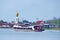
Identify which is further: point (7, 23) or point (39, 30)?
point (7, 23)

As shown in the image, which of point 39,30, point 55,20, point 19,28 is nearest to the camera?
point 39,30

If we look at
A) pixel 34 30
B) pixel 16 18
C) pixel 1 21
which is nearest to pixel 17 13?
pixel 16 18

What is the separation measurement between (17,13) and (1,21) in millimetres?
9196

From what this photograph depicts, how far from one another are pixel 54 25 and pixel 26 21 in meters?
7.15

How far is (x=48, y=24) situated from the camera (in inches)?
1783

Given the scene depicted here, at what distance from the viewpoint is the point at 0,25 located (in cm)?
4872

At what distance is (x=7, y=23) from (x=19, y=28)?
8984mm

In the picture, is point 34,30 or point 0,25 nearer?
point 34,30

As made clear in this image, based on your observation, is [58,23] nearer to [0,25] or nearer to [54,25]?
[54,25]

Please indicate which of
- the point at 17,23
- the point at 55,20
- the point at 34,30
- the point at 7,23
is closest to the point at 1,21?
the point at 7,23

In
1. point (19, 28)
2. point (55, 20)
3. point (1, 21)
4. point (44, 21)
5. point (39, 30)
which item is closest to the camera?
point (39, 30)

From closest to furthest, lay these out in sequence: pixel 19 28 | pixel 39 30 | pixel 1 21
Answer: pixel 39 30, pixel 19 28, pixel 1 21

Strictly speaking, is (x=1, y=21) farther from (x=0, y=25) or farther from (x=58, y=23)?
(x=58, y=23)

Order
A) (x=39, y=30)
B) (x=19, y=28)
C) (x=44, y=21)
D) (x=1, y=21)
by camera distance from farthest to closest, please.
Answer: (x=1, y=21), (x=44, y=21), (x=19, y=28), (x=39, y=30)
